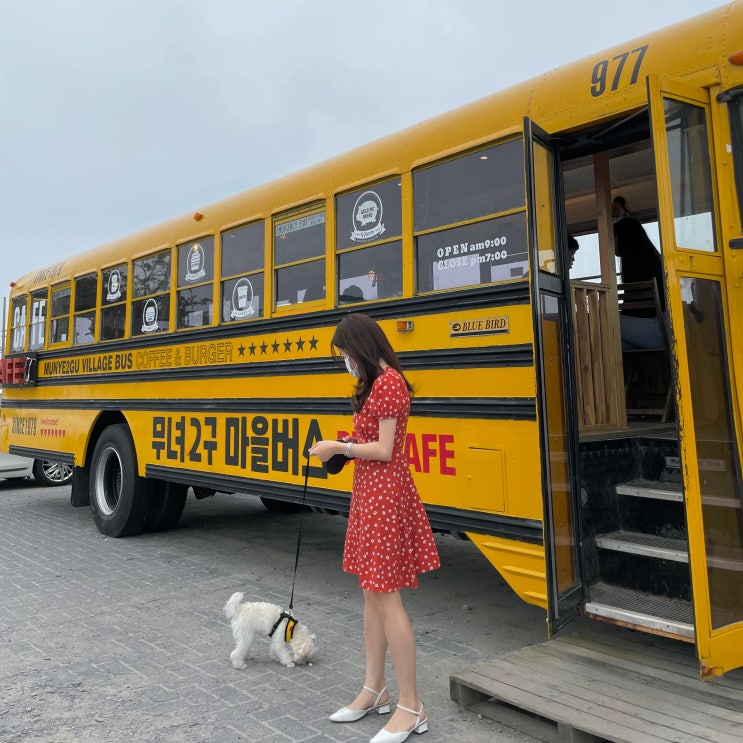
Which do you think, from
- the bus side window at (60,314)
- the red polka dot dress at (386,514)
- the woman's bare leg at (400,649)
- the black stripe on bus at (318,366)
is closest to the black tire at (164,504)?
the black stripe on bus at (318,366)

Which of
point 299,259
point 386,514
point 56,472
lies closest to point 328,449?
point 386,514

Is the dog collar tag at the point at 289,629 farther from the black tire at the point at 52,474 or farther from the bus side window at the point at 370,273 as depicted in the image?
the black tire at the point at 52,474

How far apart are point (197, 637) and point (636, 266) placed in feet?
11.7

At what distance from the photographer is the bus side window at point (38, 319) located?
23.5 feet

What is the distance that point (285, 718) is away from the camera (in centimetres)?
262

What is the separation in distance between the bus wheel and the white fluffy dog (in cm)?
293

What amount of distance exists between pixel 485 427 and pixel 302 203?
196cm

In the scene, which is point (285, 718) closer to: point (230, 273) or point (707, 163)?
point (707, 163)

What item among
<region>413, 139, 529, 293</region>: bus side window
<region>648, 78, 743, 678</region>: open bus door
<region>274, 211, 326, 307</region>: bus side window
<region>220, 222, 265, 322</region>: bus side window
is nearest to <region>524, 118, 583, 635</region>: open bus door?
<region>413, 139, 529, 293</region>: bus side window

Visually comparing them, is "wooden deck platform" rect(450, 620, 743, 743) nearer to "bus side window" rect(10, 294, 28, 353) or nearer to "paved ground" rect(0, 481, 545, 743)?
"paved ground" rect(0, 481, 545, 743)

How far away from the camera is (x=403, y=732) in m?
2.35

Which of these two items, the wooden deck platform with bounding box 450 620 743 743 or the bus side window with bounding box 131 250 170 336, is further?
the bus side window with bounding box 131 250 170 336

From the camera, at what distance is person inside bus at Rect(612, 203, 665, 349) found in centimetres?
436

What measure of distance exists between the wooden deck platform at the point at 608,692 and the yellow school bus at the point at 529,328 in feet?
0.58
